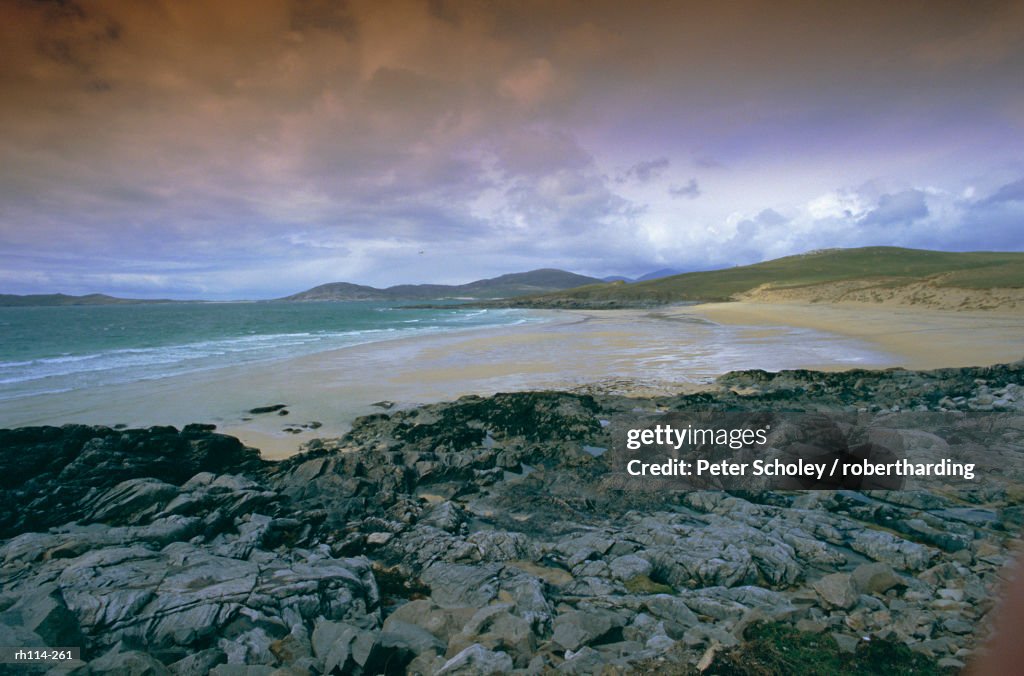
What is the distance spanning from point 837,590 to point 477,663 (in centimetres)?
398

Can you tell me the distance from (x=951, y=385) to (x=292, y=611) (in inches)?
656

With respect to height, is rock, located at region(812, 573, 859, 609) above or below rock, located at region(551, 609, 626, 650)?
below

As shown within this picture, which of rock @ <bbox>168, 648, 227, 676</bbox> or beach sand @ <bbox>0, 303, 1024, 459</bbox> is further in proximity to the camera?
beach sand @ <bbox>0, 303, 1024, 459</bbox>

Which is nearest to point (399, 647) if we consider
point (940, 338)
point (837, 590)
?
point (837, 590)

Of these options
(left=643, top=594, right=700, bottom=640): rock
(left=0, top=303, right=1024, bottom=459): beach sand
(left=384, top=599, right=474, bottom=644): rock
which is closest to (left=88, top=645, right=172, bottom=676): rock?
(left=384, top=599, right=474, bottom=644): rock

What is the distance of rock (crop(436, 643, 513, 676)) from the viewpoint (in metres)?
4.18

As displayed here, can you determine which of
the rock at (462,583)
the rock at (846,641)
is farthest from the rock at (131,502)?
the rock at (846,641)

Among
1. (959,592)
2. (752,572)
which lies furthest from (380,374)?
(959,592)

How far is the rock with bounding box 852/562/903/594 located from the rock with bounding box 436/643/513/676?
13.3 ft

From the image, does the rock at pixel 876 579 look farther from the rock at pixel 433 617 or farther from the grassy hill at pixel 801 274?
the grassy hill at pixel 801 274

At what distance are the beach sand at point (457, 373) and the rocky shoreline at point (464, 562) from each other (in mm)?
3509

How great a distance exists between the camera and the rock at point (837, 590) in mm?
5117

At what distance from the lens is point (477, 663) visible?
4258mm

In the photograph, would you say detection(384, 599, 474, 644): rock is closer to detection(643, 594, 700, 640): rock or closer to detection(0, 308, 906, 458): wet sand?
detection(643, 594, 700, 640): rock
